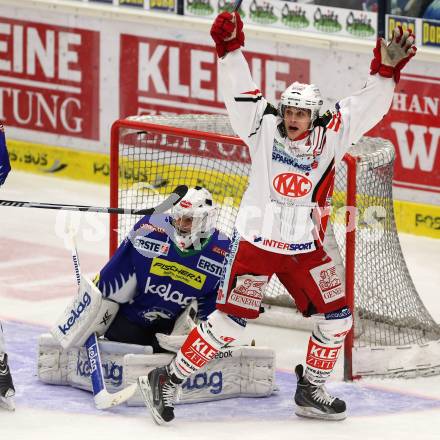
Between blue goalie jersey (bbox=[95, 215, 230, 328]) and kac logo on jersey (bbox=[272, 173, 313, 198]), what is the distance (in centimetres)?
57

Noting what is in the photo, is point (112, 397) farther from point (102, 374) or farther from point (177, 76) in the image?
point (177, 76)

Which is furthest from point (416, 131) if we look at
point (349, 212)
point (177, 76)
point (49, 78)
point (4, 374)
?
point (4, 374)

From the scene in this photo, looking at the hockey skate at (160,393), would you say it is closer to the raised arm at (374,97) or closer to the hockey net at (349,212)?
the hockey net at (349,212)

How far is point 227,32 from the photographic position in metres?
6.23

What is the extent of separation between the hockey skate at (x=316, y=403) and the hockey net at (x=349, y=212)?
540 mm

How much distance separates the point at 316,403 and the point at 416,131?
132 inches

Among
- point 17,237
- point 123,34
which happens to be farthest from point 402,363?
point 123,34

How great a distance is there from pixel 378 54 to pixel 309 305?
3.47ft

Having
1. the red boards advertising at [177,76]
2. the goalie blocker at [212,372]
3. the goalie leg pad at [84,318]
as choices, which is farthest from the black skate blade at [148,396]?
the red boards advertising at [177,76]

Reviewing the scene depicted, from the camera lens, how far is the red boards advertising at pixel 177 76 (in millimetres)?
10117

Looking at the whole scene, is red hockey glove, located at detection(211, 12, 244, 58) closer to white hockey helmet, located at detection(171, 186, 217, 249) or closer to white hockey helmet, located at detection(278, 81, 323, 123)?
white hockey helmet, located at detection(278, 81, 323, 123)

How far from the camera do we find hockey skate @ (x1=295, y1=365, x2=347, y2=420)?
655cm

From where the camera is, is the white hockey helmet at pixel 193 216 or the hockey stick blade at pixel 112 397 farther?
the white hockey helmet at pixel 193 216

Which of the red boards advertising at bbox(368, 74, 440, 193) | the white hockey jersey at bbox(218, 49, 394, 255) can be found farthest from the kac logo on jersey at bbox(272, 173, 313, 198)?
the red boards advertising at bbox(368, 74, 440, 193)
